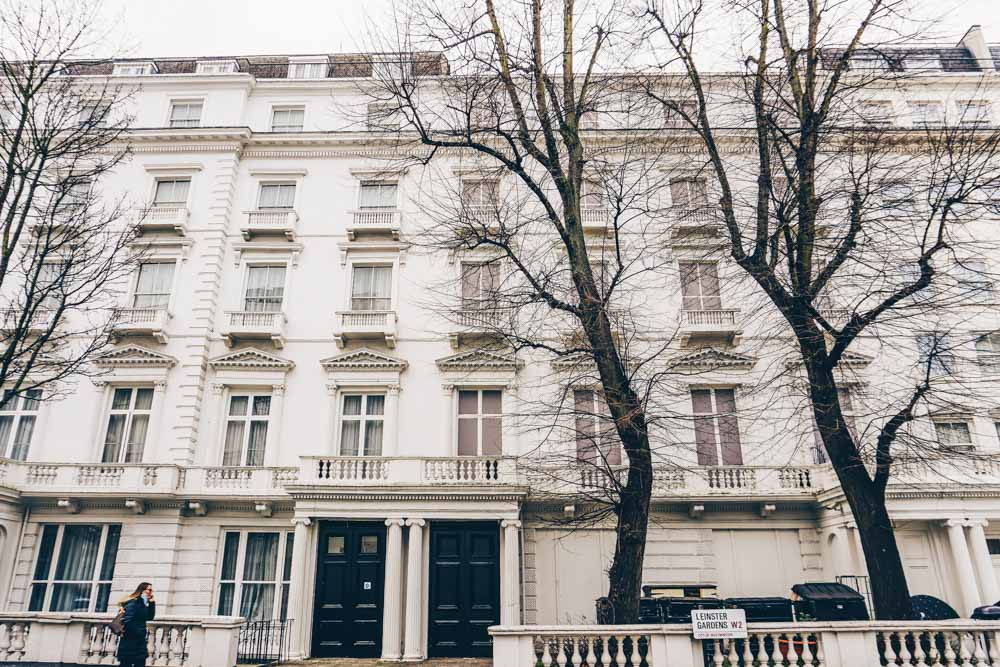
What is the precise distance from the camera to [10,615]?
40.2ft

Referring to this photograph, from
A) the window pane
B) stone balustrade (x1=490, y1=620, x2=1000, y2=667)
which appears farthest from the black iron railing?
stone balustrade (x1=490, y1=620, x2=1000, y2=667)

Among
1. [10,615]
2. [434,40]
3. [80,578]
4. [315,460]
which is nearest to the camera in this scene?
[10,615]

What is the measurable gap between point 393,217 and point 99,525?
12.5 m

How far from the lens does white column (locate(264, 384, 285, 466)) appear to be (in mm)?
19033

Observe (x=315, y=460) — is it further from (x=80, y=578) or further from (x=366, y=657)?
(x=80, y=578)

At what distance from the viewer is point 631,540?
11.4m

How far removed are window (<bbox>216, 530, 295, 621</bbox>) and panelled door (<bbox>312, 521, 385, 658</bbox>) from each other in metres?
1.76

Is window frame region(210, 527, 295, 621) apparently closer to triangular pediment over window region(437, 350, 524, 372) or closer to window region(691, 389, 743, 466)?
triangular pediment over window region(437, 350, 524, 372)

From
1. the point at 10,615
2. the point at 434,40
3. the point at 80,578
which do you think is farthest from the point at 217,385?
the point at 434,40

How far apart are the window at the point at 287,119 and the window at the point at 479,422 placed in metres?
11.7

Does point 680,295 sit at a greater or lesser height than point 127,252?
lesser

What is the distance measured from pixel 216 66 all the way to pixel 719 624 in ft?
81.5

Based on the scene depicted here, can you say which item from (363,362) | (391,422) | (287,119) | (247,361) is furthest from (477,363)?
(287,119)

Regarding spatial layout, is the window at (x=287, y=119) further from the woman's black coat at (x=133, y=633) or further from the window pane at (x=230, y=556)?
the woman's black coat at (x=133, y=633)
